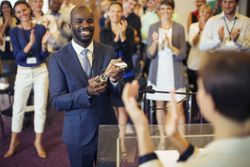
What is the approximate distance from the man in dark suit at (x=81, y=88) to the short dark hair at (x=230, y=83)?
0.92 m

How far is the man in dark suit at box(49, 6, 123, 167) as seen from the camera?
180cm

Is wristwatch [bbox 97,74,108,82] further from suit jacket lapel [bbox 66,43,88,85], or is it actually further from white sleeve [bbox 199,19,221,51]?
white sleeve [bbox 199,19,221,51]

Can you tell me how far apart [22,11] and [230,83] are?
8.43 feet

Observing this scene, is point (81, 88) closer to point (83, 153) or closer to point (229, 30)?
point (83, 153)

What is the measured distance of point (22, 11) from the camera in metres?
3.02

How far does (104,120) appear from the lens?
1.95 meters

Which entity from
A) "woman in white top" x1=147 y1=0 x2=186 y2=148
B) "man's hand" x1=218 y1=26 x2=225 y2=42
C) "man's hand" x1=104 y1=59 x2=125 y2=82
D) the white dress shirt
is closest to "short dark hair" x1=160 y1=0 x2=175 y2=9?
"woman in white top" x1=147 y1=0 x2=186 y2=148

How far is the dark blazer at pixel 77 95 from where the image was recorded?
5.86 feet

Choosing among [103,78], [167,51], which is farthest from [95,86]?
[167,51]

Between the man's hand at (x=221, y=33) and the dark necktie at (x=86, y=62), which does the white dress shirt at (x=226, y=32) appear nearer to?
the man's hand at (x=221, y=33)

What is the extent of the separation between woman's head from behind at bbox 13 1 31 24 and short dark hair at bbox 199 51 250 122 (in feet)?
8.13

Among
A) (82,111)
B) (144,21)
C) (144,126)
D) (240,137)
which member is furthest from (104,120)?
(144,21)

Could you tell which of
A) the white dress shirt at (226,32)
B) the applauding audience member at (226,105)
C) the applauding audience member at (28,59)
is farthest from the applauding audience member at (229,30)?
the applauding audience member at (226,105)

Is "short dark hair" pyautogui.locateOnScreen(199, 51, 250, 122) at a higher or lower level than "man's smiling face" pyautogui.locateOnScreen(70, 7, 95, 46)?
lower
